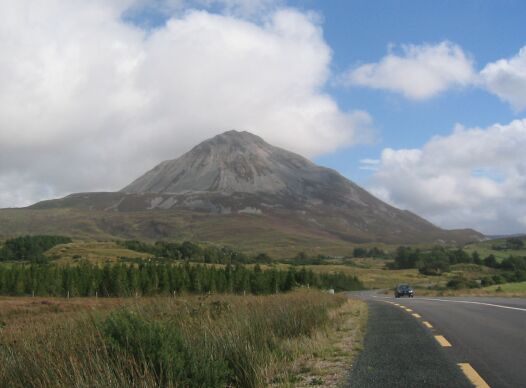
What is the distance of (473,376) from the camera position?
8391 millimetres

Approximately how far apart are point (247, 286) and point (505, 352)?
88.7 m

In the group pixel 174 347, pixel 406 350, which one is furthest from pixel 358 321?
pixel 174 347

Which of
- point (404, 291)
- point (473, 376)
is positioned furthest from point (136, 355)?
point (404, 291)

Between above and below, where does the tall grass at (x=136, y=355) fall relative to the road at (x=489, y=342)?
above

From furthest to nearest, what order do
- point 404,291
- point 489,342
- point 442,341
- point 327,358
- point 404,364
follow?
point 404,291 → point 442,341 → point 489,342 → point 327,358 → point 404,364

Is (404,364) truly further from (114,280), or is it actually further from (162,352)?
(114,280)

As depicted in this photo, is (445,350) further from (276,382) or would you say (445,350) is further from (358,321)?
(358,321)

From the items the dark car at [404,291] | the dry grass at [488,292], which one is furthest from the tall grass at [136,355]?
the dark car at [404,291]

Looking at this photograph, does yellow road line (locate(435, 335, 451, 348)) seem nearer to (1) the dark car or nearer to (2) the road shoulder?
(2) the road shoulder

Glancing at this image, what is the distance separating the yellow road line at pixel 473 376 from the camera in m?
7.83

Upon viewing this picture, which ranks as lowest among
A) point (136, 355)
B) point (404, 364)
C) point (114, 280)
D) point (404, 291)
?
point (404, 291)

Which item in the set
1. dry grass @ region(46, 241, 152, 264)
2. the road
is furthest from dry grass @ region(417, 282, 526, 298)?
dry grass @ region(46, 241, 152, 264)

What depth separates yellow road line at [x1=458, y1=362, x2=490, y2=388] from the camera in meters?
7.83

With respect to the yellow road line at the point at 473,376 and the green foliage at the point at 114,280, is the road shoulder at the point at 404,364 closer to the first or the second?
the yellow road line at the point at 473,376
